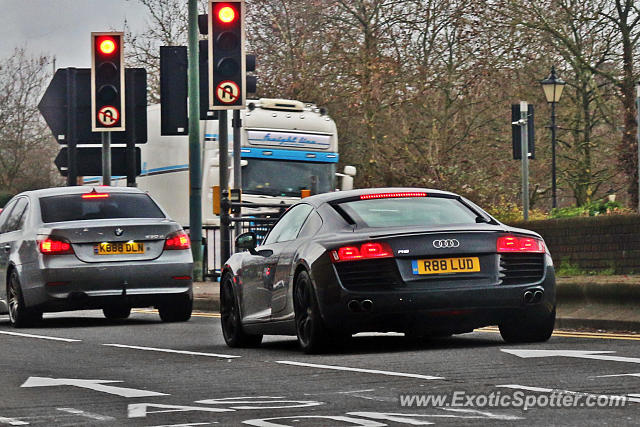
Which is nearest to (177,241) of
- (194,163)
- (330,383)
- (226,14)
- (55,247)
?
(55,247)

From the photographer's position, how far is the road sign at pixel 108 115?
76.5ft

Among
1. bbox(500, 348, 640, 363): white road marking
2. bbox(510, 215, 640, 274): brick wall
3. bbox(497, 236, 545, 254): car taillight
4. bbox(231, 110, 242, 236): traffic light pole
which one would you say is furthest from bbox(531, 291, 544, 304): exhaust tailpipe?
bbox(231, 110, 242, 236): traffic light pole

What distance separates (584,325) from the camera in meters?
15.1

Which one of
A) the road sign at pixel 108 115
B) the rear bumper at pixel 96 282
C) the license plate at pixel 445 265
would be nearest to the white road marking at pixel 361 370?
the license plate at pixel 445 265

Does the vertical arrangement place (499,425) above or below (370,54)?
below

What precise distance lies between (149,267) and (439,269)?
22.3 ft

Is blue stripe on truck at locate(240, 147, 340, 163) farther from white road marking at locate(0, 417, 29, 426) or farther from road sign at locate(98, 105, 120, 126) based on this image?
white road marking at locate(0, 417, 29, 426)

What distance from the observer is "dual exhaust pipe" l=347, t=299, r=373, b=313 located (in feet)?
37.2

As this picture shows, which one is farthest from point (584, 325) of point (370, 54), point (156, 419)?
point (370, 54)

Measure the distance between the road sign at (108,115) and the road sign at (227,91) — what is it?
2685 mm

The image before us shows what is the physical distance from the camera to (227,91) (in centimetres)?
2130

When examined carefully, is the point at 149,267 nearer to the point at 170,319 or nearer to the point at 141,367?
the point at 170,319

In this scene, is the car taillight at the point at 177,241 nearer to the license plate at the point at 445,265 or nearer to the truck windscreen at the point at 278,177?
the license plate at the point at 445,265

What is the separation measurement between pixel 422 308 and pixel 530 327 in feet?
4.02
